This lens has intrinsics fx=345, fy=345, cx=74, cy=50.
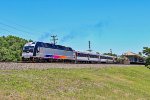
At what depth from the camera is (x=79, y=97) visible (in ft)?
66.7

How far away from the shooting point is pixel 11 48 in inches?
5177

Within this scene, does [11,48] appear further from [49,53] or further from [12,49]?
[49,53]

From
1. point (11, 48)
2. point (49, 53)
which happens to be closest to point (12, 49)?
point (11, 48)

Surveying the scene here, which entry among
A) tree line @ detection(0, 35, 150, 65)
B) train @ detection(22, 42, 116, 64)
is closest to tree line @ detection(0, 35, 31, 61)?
tree line @ detection(0, 35, 150, 65)

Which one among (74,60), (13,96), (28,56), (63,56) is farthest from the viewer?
(74,60)

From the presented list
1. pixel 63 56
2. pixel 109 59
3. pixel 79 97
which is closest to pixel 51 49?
pixel 63 56

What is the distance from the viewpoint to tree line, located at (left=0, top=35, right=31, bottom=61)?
121m

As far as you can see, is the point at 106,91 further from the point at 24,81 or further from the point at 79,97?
the point at 24,81

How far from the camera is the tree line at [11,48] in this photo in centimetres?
12070

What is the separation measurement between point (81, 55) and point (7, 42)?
65394 millimetres

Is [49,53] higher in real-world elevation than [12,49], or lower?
lower

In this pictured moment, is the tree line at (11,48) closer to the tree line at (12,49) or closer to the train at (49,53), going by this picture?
the tree line at (12,49)

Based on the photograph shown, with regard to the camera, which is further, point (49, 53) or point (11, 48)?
point (11, 48)

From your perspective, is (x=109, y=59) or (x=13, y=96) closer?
(x=13, y=96)
